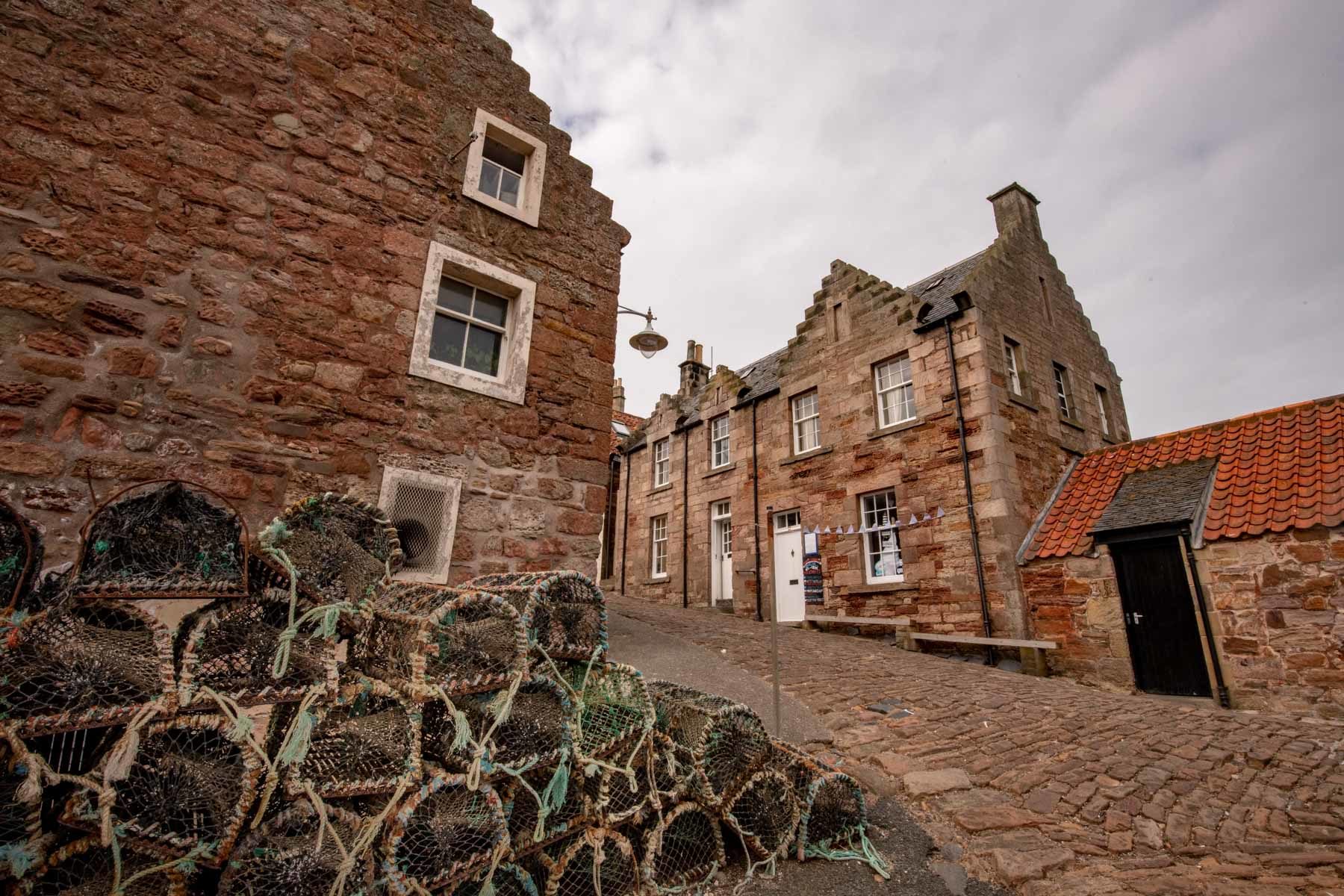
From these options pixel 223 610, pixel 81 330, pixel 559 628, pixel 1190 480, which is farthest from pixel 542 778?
pixel 1190 480

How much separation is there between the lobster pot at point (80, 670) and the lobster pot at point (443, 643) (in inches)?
35.5

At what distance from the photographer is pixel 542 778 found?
291 centimetres

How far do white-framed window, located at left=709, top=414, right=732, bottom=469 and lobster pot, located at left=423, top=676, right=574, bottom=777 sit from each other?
555 inches

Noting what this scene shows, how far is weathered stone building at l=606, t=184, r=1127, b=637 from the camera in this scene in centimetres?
1117

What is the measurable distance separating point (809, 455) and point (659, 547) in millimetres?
6423

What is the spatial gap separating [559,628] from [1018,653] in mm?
9603

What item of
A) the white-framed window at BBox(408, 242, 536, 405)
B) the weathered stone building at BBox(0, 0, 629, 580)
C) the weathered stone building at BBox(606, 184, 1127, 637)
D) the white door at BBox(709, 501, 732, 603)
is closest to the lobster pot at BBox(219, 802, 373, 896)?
the weathered stone building at BBox(0, 0, 629, 580)

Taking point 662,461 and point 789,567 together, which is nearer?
point 789,567

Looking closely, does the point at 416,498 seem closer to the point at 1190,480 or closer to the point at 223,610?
the point at 223,610

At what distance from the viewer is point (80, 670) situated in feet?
7.48

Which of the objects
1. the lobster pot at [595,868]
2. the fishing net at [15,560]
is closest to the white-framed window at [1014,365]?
the lobster pot at [595,868]

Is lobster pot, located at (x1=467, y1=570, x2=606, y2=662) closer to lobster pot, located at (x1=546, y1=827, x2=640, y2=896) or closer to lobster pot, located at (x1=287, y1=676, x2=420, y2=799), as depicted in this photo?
lobster pot, located at (x1=287, y1=676, x2=420, y2=799)

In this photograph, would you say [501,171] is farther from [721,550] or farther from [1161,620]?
[721,550]

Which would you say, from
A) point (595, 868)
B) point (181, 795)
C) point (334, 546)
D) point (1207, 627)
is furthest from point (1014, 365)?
point (181, 795)
